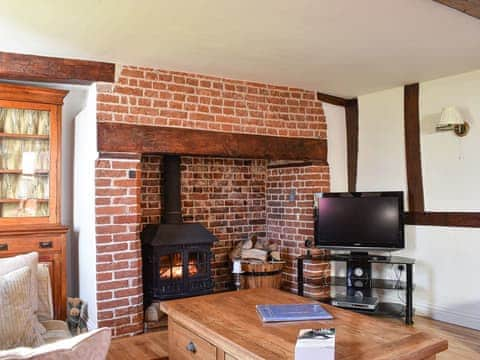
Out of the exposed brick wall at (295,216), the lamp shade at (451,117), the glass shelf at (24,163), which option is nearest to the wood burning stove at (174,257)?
the glass shelf at (24,163)

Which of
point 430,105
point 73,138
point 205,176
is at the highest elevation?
point 430,105

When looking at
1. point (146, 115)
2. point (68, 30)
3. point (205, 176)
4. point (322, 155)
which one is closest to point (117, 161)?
point (146, 115)

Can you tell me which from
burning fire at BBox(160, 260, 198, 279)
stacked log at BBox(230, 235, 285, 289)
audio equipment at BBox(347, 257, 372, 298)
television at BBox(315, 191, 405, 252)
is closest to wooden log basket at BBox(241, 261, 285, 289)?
stacked log at BBox(230, 235, 285, 289)

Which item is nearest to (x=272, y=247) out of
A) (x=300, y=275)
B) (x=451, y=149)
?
(x=300, y=275)

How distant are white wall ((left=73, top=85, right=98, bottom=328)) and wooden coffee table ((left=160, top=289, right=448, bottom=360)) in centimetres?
123

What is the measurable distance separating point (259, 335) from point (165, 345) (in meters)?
1.66

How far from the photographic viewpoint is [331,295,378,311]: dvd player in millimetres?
4156

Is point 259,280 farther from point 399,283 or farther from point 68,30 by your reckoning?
point 68,30

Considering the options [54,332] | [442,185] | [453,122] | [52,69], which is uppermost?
[52,69]

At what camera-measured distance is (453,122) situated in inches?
156

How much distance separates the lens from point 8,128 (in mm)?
3672

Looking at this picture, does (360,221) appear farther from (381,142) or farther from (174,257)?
(174,257)

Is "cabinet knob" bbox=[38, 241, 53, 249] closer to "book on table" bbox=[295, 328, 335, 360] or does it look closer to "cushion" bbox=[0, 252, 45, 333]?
"cushion" bbox=[0, 252, 45, 333]

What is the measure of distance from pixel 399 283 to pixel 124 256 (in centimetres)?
266
